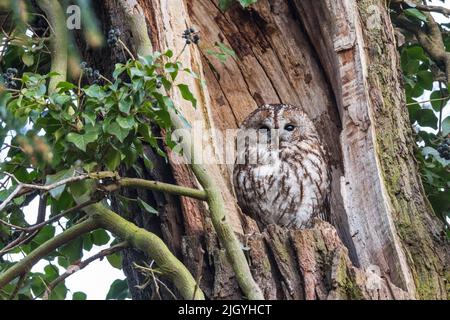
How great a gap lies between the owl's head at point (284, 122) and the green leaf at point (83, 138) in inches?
50.9

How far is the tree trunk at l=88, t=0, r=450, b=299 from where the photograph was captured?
316cm

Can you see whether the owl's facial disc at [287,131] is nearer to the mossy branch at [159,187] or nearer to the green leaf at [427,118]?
the green leaf at [427,118]

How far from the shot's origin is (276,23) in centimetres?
423

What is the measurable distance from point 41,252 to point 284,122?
1.41 meters

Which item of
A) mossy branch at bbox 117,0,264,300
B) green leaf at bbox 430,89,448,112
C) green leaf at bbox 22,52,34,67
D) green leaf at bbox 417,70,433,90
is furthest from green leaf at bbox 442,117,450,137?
green leaf at bbox 22,52,34,67

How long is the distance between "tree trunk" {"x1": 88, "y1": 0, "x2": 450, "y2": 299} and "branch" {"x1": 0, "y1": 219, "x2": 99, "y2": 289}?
277mm

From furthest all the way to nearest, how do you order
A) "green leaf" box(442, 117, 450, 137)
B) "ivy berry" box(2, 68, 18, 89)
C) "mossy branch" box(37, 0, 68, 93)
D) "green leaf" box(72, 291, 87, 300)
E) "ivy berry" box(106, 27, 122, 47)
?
"green leaf" box(72, 291, 87, 300)
"green leaf" box(442, 117, 450, 137)
"mossy branch" box(37, 0, 68, 93)
"ivy berry" box(106, 27, 122, 47)
"ivy berry" box(2, 68, 18, 89)

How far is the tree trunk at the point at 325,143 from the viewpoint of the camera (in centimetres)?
316

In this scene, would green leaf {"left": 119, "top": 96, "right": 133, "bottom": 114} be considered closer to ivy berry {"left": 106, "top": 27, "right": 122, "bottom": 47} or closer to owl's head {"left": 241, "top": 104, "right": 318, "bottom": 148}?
ivy berry {"left": 106, "top": 27, "right": 122, "bottom": 47}

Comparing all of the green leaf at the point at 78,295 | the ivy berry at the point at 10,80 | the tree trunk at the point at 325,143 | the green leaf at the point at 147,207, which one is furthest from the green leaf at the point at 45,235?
the ivy berry at the point at 10,80
